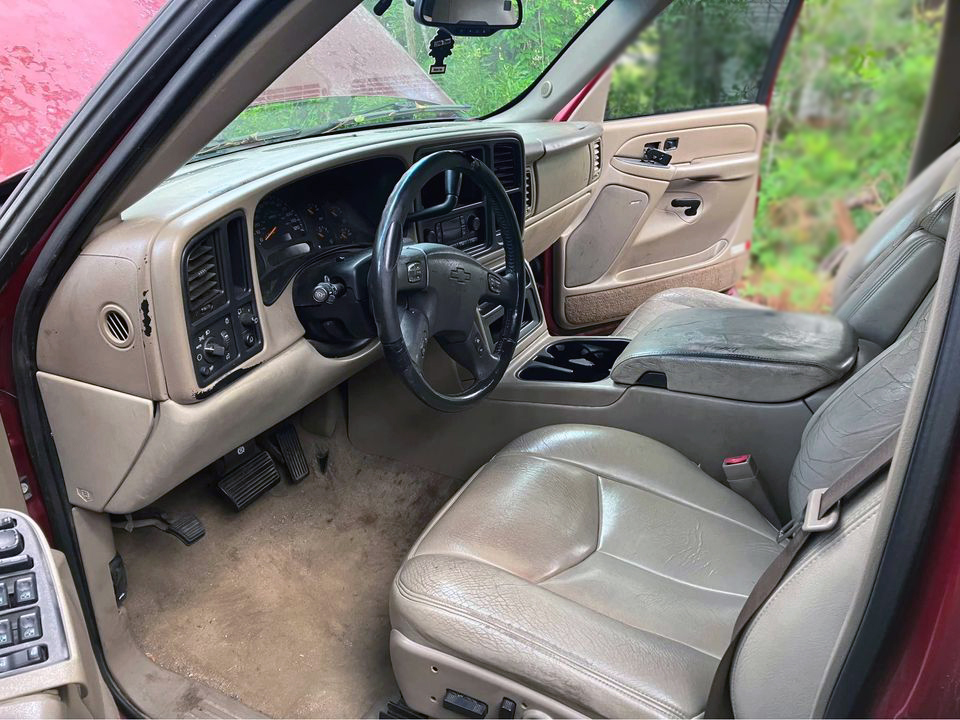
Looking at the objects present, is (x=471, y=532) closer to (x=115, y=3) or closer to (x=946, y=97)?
(x=946, y=97)

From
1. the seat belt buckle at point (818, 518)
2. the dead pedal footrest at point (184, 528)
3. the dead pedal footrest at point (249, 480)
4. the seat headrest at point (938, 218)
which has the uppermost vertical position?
the seat headrest at point (938, 218)

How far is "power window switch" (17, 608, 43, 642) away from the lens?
0.85 meters

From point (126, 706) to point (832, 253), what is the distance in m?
1.49

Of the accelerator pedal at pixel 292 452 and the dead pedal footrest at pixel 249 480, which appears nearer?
the dead pedal footrest at pixel 249 480

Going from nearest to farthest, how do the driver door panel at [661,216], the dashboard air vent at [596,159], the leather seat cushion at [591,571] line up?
1. the leather seat cushion at [591,571]
2. the dashboard air vent at [596,159]
3. the driver door panel at [661,216]

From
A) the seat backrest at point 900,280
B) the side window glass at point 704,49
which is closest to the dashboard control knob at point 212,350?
the side window glass at point 704,49

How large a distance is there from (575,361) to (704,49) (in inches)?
57.6

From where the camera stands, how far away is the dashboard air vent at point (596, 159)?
2.54 meters

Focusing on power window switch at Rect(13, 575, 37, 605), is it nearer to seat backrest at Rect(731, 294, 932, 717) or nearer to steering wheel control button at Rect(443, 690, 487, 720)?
steering wheel control button at Rect(443, 690, 487, 720)

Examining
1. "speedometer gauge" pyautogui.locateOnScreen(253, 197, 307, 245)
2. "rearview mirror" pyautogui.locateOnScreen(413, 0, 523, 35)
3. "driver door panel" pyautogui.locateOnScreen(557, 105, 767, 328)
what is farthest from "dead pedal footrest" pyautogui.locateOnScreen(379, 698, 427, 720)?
"driver door panel" pyautogui.locateOnScreen(557, 105, 767, 328)

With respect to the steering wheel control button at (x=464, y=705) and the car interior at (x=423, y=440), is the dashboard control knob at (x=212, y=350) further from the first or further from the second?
the steering wheel control button at (x=464, y=705)

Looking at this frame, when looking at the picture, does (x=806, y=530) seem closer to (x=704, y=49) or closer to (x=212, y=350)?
(x=704, y=49)

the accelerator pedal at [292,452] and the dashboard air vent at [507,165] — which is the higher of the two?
the dashboard air vent at [507,165]

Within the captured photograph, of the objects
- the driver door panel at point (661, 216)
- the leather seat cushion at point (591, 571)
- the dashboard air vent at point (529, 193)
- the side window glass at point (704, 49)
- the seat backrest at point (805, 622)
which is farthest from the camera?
the driver door panel at point (661, 216)
